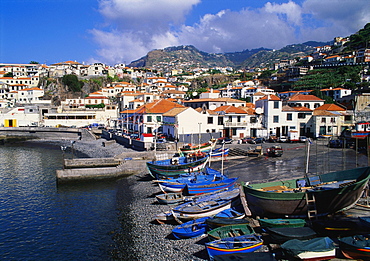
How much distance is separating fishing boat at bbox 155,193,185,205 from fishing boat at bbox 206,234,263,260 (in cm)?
816

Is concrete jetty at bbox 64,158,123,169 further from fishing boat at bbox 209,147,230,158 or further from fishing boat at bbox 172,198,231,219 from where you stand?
fishing boat at bbox 172,198,231,219

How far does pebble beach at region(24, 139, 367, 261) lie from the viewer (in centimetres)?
1566

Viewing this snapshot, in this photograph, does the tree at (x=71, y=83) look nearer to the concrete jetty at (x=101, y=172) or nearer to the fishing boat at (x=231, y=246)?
the concrete jetty at (x=101, y=172)

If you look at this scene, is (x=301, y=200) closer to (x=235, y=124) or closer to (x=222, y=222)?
(x=222, y=222)

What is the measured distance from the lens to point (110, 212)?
22.1 m

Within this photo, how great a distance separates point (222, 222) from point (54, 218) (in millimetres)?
12798

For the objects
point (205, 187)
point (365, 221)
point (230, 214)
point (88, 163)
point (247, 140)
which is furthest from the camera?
point (247, 140)

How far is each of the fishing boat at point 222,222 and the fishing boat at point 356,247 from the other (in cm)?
490

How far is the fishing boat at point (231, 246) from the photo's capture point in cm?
1368

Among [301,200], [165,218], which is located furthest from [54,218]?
[301,200]

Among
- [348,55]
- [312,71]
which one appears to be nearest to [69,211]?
[312,71]

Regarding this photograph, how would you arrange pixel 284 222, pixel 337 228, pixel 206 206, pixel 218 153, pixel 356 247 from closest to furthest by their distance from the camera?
pixel 356 247 < pixel 337 228 < pixel 284 222 < pixel 206 206 < pixel 218 153

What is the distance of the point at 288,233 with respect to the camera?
14570 mm

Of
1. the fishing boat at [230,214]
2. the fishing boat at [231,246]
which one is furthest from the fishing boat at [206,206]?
the fishing boat at [231,246]
